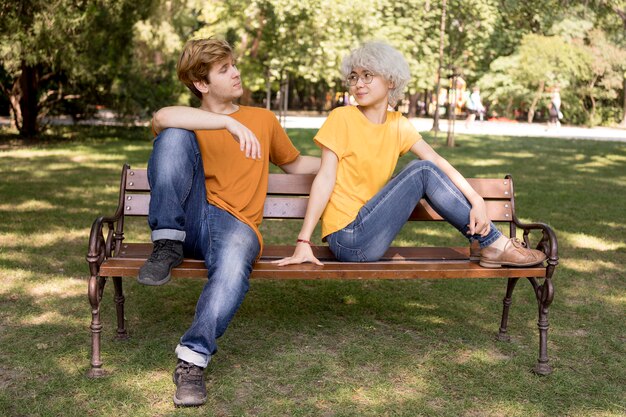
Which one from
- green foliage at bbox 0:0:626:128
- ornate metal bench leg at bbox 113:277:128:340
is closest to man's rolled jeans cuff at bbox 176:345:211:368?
ornate metal bench leg at bbox 113:277:128:340

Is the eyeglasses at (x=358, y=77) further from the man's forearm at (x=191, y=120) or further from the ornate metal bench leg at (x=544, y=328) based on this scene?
the ornate metal bench leg at (x=544, y=328)

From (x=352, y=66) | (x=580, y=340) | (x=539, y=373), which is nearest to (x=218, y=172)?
(x=352, y=66)

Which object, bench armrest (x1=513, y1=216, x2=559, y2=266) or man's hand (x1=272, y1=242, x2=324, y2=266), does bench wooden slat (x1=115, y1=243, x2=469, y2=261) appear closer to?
man's hand (x1=272, y1=242, x2=324, y2=266)

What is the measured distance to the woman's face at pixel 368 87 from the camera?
4195 mm

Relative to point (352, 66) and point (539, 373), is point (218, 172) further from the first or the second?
point (539, 373)

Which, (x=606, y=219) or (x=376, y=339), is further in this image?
(x=606, y=219)

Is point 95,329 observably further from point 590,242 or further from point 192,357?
point 590,242

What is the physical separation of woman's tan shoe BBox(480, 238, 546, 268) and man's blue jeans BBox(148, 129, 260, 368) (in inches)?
46.2

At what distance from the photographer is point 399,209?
411 centimetres

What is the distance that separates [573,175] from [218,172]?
1036 centimetres

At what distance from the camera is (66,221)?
7699mm

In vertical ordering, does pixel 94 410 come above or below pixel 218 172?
below

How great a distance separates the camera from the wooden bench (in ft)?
12.3

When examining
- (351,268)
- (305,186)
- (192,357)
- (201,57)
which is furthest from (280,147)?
(192,357)
